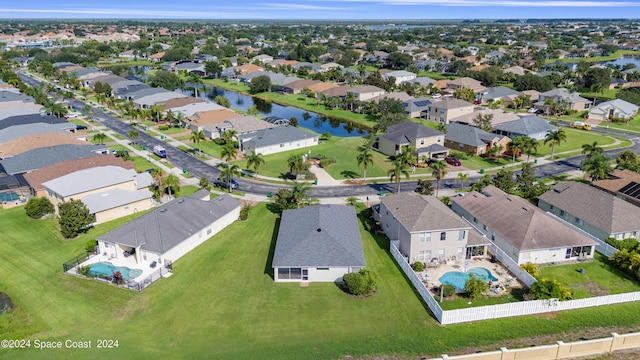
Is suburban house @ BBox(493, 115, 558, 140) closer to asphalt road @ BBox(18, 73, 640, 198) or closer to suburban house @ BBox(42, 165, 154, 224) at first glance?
asphalt road @ BBox(18, 73, 640, 198)

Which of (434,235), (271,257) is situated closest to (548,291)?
(434,235)

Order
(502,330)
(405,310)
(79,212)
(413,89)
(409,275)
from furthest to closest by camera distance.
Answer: (413,89) → (79,212) → (409,275) → (405,310) → (502,330)

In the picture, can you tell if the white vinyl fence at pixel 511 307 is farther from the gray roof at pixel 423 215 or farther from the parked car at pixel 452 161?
the parked car at pixel 452 161

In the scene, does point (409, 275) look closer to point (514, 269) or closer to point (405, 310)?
point (405, 310)

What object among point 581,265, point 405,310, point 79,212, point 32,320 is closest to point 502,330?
point 405,310

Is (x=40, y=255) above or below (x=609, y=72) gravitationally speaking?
below

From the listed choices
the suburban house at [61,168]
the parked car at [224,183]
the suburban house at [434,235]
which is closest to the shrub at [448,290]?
the suburban house at [434,235]

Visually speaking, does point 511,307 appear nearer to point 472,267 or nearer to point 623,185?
point 472,267
